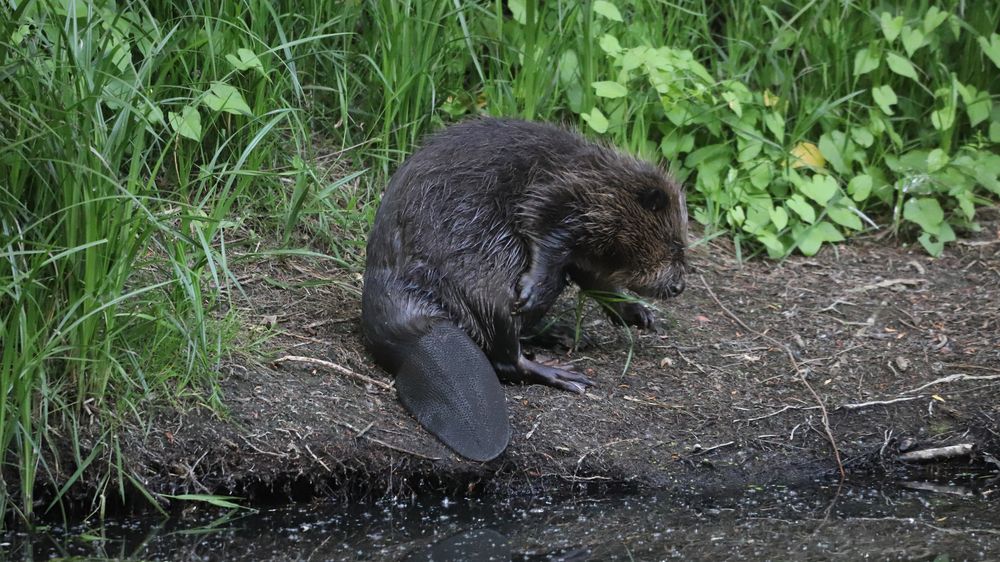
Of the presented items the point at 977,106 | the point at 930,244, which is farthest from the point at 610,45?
the point at 977,106

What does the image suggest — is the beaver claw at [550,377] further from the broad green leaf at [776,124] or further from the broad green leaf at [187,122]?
the broad green leaf at [776,124]

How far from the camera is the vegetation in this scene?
9.63 ft

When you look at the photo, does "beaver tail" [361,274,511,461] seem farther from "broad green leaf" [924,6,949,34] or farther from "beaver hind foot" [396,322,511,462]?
"broad green leaf" [924,6,949,34]

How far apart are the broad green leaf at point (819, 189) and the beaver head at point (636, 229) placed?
0.93 metres

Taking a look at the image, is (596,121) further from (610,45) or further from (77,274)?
(77,274)

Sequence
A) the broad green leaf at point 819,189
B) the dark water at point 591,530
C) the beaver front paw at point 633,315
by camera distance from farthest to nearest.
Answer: the broad green leaf at point 819,189 → the beaver front paw at point 633,315 → the dark water at point 591,530

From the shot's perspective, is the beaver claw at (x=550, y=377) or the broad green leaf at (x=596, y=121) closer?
the beaver claw at (x=550, y=377)

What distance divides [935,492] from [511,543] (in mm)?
1212

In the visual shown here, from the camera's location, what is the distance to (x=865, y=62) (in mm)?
4730

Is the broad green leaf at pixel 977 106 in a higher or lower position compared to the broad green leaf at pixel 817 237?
higher

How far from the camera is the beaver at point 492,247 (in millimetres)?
3363

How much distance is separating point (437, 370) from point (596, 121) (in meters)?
1.47

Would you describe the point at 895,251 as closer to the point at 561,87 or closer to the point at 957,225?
the point at 957,225

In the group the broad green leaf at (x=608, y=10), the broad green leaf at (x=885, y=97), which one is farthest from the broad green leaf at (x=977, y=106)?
the broad green leaf at (x=608, y=10)
